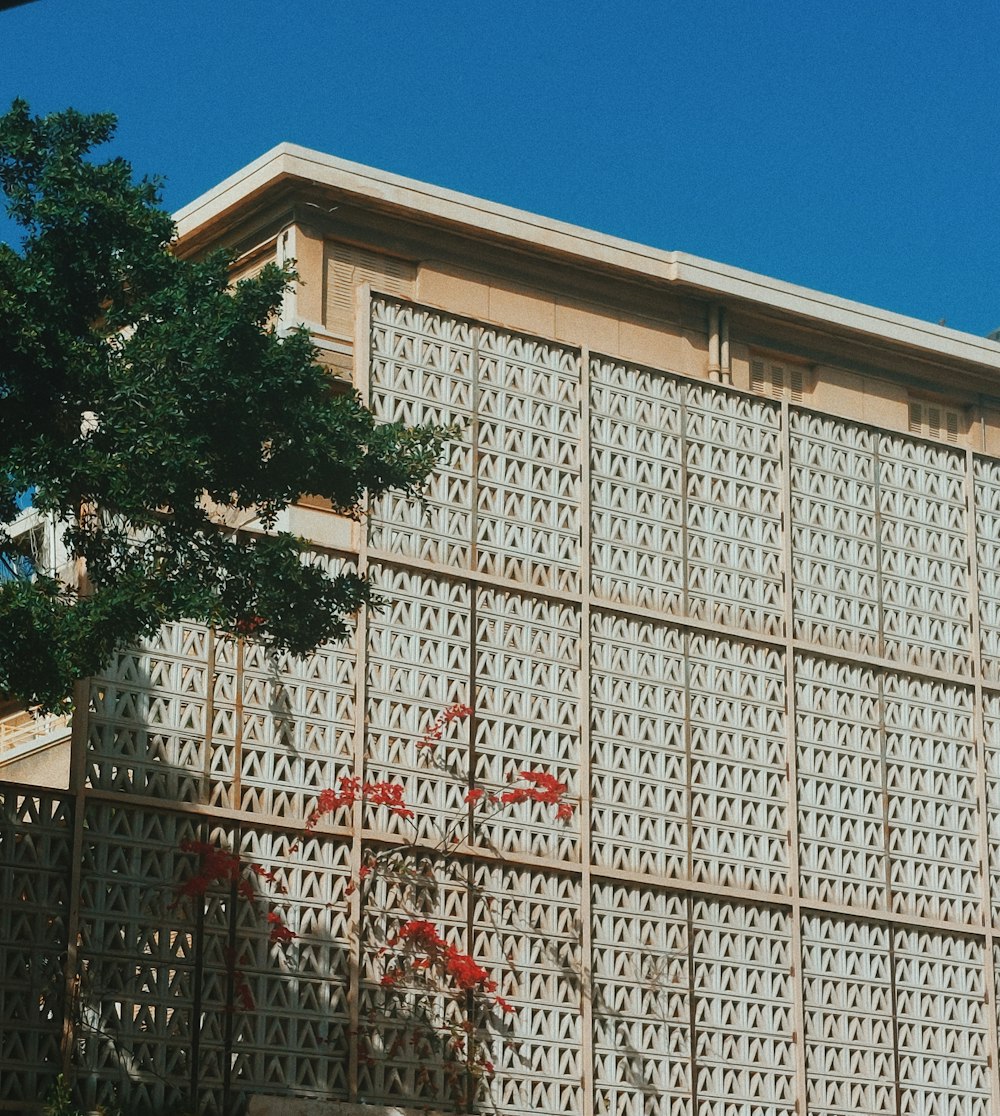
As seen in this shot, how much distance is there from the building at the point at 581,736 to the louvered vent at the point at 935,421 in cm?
103

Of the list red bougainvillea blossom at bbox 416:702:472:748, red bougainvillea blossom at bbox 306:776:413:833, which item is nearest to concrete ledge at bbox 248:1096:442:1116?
red bougainvillea blossom at bbox 306:776:413:833

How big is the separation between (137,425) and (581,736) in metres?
6.01

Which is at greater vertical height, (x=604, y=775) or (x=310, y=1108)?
(x=604, y=775)

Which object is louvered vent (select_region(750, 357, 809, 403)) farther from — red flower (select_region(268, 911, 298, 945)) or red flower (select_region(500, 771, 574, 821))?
red flower (select_region(268, 911, 298, 945))

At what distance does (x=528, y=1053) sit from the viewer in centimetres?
1836

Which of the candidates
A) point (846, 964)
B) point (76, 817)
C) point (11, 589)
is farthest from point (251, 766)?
point (846, 964)

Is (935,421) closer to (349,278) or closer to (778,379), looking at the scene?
(778,379)

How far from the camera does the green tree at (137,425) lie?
14516mm

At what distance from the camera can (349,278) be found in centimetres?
2138

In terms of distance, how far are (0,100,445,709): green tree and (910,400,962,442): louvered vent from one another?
10.3 metres

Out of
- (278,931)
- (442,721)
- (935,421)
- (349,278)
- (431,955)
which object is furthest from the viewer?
Result: (935,421)

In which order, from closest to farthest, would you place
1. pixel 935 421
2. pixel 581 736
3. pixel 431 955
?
pixel 431 955 → pixel 581 736 → pixel 935 421

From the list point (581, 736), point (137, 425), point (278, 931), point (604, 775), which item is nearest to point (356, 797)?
point (278, 931)

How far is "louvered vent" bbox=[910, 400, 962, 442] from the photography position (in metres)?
24.8
